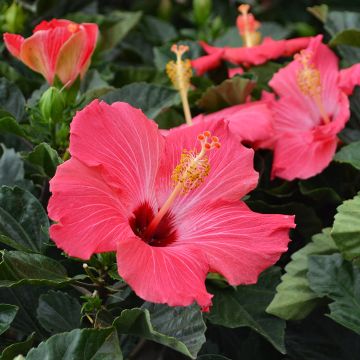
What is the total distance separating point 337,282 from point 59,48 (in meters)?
0.65

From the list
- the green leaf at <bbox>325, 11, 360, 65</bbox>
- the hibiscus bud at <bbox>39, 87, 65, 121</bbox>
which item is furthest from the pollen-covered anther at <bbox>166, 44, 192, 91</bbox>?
the green leaf at <bbox>325, 11, 360, 65</bbox>

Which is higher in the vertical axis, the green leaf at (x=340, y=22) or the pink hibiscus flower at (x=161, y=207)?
the pink hibiscus flower at (x=161, y=207)

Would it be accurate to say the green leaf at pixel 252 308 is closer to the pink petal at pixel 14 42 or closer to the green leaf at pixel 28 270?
the green leaf at pixel 28 270

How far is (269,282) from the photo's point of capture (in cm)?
128

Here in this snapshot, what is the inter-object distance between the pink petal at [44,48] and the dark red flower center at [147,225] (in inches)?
14.7

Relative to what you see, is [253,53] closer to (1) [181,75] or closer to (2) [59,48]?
(1) [181,75]

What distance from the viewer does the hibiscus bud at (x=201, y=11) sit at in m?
2.12

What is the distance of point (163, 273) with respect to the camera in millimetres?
950

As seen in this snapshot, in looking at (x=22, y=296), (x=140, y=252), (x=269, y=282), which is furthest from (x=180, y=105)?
(x=140, y=252)

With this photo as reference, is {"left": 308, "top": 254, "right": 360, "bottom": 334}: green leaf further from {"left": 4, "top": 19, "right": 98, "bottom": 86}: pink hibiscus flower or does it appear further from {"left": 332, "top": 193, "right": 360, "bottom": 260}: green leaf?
{"left": 4, "top": 19, "right": 98, "bottom": 86}: pink hibiscus flower

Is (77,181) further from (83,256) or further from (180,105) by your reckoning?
(180,105)

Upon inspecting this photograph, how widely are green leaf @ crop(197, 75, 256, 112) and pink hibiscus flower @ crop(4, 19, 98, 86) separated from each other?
0.33 m

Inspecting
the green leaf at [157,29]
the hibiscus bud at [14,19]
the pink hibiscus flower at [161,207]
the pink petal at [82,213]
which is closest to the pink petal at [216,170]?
the pink hibiscus flower at [161,207]

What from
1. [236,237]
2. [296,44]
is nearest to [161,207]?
[236,237]
